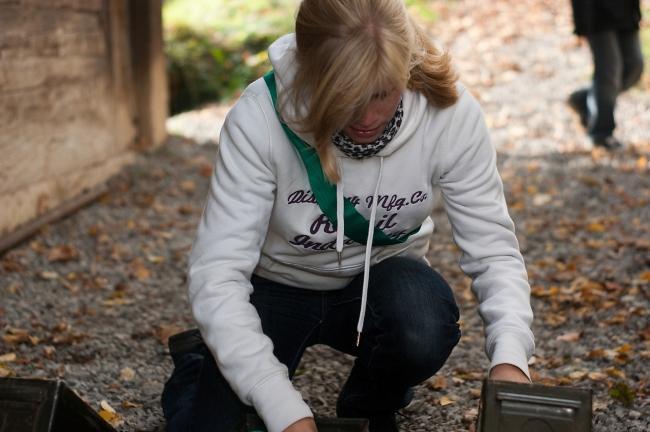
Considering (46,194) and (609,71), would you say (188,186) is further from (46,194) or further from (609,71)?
(609,71)

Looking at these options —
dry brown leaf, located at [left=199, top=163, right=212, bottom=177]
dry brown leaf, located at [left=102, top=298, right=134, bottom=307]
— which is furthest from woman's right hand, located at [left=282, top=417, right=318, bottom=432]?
dry brown leaf, located at [left=199, top=163, right=212, bottom=177]

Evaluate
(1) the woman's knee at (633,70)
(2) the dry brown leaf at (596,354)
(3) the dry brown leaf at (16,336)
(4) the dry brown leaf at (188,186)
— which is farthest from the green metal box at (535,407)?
(1) the woman's knee at (633,70)

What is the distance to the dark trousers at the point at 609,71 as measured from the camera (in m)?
6.49

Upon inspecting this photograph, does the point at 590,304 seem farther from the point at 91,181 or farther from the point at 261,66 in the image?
the point at 261,66

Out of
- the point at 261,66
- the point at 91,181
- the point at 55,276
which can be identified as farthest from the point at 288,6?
the point at 55,276

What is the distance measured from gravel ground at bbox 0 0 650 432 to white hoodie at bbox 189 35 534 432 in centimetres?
73

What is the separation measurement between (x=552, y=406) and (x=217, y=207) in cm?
96

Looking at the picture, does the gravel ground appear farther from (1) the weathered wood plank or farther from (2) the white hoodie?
(2) the white hoodie

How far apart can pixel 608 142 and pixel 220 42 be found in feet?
15.6

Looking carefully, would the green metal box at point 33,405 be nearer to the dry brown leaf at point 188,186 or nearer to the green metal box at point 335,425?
the green metal box at point 335,425

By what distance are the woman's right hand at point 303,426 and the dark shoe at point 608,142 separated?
5281 millimetres

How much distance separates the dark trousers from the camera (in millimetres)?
6492

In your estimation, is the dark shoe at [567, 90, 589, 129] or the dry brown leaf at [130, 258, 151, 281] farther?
the dark shoe at [567, 90, 589, 129]

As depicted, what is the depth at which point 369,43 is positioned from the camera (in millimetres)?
2047
